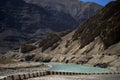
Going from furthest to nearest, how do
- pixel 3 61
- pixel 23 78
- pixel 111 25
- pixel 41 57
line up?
pixel 41 57, pixel 111 25, pixel 3 61, pixel 23 78

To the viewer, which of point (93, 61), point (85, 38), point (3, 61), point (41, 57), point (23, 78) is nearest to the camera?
point (23, 78)

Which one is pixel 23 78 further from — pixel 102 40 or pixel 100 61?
pixel 102 40

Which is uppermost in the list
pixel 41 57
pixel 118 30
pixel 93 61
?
pixel 118 30

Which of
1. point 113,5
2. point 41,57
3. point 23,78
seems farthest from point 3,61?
point 23,78

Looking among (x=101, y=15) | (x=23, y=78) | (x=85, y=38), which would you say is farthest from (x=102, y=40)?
(x=23, y=78)

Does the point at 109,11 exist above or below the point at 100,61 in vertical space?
above

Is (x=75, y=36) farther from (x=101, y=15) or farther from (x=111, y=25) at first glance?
(x=111, y=25)

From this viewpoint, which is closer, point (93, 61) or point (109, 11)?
point (93, 61)
